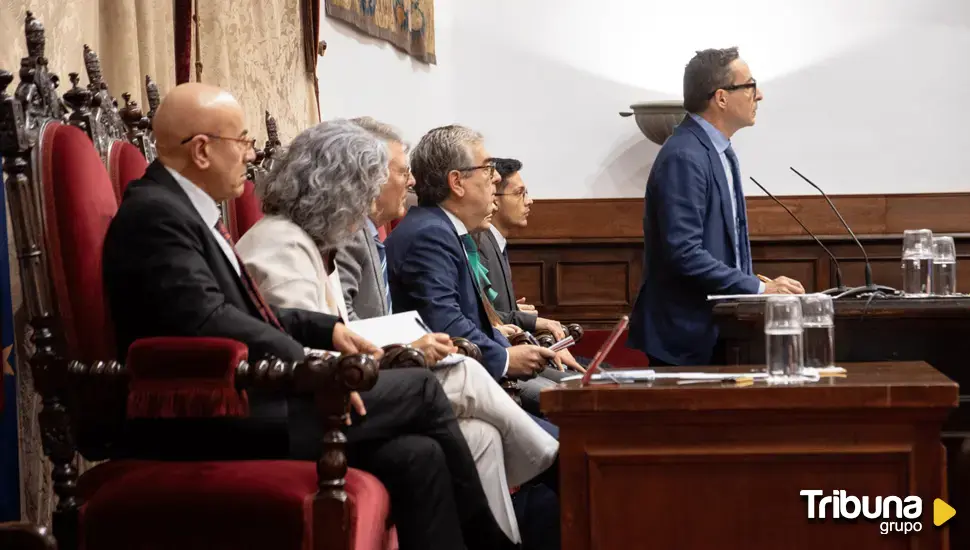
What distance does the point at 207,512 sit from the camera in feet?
6.47

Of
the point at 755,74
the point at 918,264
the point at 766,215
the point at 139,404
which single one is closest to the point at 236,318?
the point at 139,404

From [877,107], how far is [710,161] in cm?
397

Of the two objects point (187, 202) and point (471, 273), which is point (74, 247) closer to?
point (187, 202)

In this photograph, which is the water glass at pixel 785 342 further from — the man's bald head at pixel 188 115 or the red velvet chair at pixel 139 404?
the man's bald head at pixel 188 115

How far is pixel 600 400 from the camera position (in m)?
1.99

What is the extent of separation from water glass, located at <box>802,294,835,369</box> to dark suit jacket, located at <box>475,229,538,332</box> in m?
1.64

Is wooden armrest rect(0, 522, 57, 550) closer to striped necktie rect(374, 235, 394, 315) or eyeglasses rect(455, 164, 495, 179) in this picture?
striped necktie rect(374, 235, 394, 315)

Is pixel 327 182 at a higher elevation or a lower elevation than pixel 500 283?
higher

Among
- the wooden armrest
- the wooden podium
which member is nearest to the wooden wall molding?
the wooden podium

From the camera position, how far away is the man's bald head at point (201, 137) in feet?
7.58

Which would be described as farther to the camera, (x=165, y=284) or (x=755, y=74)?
(x=755, y=74)

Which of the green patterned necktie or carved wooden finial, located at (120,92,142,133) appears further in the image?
the green patterned necktie

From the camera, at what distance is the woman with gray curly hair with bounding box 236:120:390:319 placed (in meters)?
2.56

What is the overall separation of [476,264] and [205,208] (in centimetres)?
137
